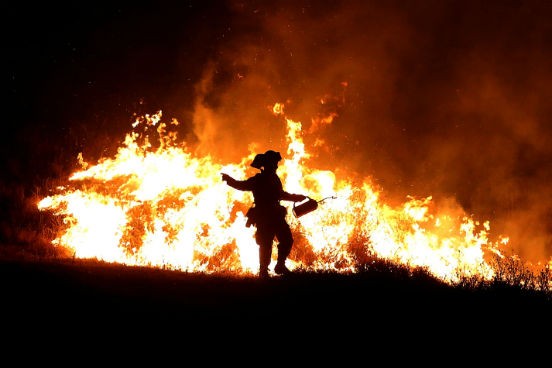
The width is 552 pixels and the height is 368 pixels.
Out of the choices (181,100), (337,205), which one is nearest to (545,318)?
(337,205)

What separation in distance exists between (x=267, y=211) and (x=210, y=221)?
3.04 m

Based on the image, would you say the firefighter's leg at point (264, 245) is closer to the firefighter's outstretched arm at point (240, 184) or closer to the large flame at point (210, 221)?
the firefighter's outstretched arm at point (240, 184)

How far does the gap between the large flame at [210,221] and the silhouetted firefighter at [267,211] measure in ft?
5.21

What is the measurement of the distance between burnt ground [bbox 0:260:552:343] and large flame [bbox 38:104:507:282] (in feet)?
9.69

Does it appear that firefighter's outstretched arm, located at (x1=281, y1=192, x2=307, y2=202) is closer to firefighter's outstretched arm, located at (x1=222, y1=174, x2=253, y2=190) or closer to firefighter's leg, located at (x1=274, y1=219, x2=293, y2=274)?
firefighter's leg, located at (x1=274, y1=219, x2=293, y2=274)

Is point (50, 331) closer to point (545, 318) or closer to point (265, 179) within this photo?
point (265, 179)

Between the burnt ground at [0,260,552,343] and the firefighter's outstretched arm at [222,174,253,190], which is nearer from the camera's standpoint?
the burnt ground at [0,260,552,343]

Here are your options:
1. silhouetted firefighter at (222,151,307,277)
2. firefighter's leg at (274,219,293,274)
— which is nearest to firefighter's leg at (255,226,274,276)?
silhouetted firefighter at (222,151,307,277)

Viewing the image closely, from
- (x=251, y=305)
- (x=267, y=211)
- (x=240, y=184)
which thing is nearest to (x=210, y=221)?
(x=240, y=184)

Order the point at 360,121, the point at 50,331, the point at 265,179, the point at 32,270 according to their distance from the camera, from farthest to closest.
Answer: the point at 360,121 < the point at 265,179 < the point at 32,270 < the point at 50,331

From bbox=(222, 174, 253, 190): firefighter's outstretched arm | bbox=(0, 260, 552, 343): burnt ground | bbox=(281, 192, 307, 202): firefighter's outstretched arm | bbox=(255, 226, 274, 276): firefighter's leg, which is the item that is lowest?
bbox=(0, 260, 552, 343): burnt ground

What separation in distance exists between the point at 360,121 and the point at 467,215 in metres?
4.72

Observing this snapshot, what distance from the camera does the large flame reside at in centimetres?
929

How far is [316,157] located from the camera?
13008 millimetres
